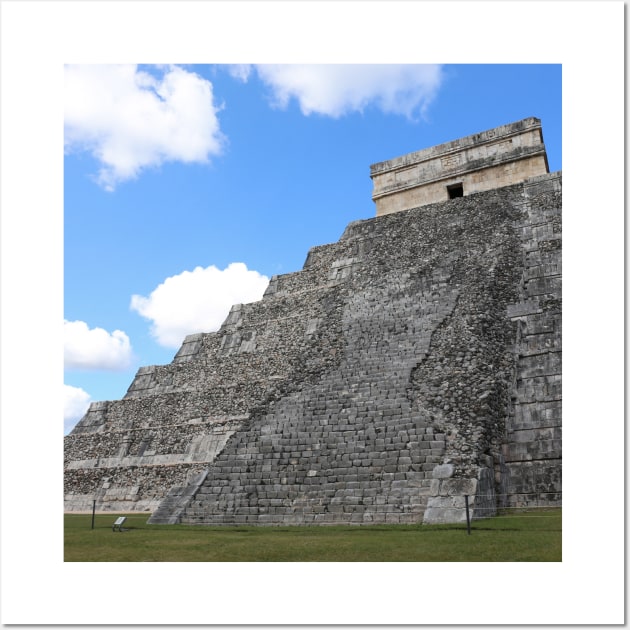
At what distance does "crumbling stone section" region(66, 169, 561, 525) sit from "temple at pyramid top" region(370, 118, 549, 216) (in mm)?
1326

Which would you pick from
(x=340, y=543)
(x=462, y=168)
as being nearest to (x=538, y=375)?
(x=340, y=543)

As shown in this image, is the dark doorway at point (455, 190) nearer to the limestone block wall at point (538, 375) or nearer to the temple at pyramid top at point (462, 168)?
the temple at pyramid top at point (462, 168)

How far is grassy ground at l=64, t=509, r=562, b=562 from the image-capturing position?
4836mm

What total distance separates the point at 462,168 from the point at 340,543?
11253mm

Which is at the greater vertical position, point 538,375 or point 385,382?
point 538,375

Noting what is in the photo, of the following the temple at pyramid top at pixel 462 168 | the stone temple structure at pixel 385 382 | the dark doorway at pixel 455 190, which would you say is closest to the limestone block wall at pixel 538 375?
the stone temple structure at pixel 385 382

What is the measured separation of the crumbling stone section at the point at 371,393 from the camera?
7.45 m

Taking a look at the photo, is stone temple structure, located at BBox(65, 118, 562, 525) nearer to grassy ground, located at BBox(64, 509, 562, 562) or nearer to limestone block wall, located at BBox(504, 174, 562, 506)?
limestone block wall, located at BBox(504, 174, 562, 506)

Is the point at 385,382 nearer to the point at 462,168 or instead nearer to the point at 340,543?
the point at 340,543

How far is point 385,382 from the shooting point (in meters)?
9.11

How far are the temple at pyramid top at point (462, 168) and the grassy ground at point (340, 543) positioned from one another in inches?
363

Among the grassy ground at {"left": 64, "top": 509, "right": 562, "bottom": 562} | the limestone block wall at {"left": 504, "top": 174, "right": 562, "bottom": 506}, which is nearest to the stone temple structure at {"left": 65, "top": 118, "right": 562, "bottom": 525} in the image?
the limestone block wall at {"left": 504, "top": 174, "right": 562, "bottom": 506}
